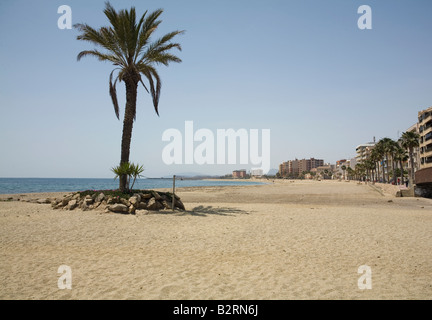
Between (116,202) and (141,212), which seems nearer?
(141,212)

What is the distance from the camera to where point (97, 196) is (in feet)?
55.0

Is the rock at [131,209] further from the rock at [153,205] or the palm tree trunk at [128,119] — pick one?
the palm tree trunk at [128,119]

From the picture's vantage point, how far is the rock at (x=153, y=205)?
16.1m

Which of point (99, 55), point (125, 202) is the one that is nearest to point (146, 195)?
point (125, 202)

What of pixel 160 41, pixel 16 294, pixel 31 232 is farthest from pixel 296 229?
pixel 160 41

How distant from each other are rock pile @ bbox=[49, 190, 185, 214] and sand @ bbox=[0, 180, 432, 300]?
225 centimetres

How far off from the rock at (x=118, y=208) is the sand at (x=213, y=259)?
2.02 meters

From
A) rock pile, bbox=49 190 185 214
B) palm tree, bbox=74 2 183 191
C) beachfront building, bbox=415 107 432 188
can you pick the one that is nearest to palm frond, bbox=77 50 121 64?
palm tree, bbox=74 2 183 191

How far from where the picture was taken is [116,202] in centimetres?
1602

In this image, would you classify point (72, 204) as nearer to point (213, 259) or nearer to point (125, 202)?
point (125, 202)

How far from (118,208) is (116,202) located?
99cm

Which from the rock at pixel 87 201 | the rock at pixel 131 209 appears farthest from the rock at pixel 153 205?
the rock at pixel 87 201
